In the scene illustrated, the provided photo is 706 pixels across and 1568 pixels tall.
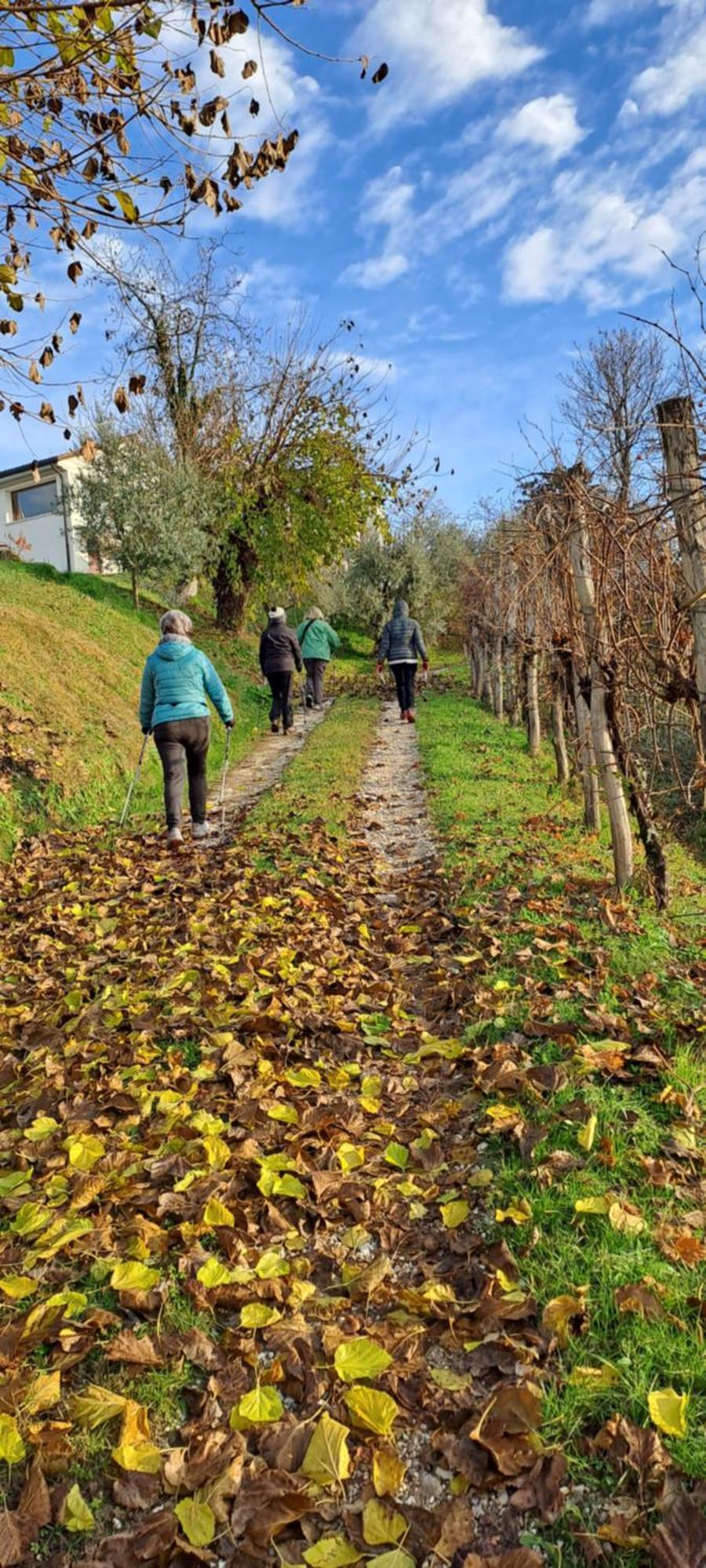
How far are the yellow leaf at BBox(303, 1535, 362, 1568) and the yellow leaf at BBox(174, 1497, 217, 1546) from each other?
9.4 inches

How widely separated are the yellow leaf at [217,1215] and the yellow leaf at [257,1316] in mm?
377

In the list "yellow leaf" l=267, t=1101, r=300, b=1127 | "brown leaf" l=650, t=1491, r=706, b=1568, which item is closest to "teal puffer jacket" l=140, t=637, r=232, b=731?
"yellow leaf" l=267, t=1101, r=300, b=1127

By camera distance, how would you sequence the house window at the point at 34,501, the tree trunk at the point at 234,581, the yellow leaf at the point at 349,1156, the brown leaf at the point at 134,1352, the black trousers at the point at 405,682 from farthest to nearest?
the house window at the point at 34,501 → the tree trunk at the point at 234,581 → the black trousers at the point at 405,682 → the yellow leaf at the point at 349,1156 → the brown leaf at the point at 134,1352

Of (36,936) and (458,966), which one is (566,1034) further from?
(36,936)

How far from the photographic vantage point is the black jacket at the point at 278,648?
1420 centimetres

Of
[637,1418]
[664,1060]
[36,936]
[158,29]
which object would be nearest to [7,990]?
[36,936]

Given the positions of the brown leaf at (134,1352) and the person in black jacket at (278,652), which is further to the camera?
the person in black jacket at (278,652)

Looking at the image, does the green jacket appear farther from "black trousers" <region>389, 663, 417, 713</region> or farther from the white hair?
the white hair

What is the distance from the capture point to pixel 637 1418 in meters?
2.14

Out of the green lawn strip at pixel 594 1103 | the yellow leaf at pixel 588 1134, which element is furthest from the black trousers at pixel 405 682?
the yellow leaf at pixel 588 1134

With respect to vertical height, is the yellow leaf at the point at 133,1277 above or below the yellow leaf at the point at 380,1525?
above

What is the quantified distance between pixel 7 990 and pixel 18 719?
5.38 metres

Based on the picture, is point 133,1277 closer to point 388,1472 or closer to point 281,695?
point 388,1472

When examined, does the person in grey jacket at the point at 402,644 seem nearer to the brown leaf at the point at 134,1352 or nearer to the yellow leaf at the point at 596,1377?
the brown leaf at the point at 134,1352
